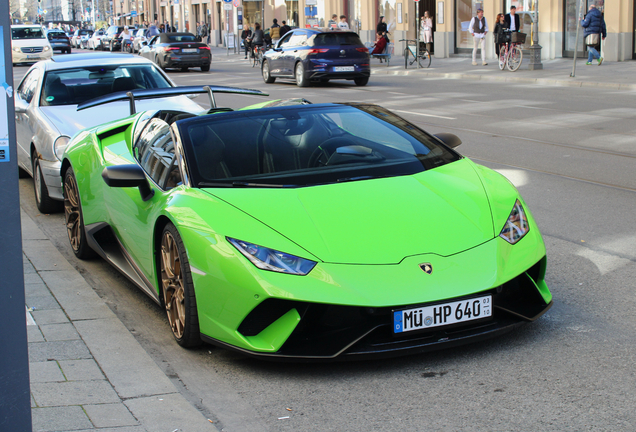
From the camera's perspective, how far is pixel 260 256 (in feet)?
11.9

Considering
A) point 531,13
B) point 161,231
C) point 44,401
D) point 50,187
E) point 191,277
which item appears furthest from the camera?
point 531,13

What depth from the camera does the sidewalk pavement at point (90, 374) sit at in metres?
3.17

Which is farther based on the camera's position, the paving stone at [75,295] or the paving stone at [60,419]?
the paving stone at [75,295]

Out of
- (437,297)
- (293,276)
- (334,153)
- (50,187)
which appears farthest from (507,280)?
(50,187)

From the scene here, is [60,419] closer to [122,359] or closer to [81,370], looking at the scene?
[81,370]

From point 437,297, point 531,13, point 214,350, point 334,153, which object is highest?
point 531,13

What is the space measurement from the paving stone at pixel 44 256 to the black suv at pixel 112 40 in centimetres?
4981

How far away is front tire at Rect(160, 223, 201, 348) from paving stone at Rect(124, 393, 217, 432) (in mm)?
525

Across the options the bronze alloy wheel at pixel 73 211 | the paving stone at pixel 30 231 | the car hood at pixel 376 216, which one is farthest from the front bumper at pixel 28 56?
the car hood at pixel 376 216

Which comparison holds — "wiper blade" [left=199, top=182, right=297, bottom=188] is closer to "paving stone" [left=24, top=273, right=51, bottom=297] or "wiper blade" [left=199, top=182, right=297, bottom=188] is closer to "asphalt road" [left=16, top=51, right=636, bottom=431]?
"asphalt road" [left=16, top=51, right=636, bottom=431]

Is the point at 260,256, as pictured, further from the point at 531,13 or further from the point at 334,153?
the point at 531,13

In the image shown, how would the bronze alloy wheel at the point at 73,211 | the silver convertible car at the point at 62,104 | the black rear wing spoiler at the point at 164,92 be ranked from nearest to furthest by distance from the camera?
the bronze alloy wheel at the point at 73,211 < the black rear wing spoiler at the point at 164,92 < the silver convertible car at the point at 62,104

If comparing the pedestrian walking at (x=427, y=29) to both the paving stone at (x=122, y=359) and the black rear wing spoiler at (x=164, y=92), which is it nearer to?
the black rear wing spoiler at (x=164, y=92)

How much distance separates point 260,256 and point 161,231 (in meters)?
0.99
